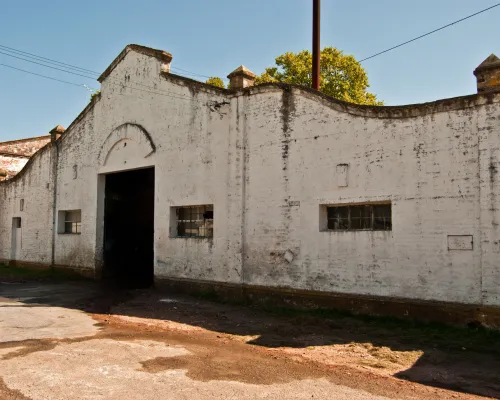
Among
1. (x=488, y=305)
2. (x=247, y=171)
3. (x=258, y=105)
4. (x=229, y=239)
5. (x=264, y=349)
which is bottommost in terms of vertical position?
(x=264, y=349)

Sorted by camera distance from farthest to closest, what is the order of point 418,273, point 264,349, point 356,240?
point 356,240
point 418,273
point 264,349

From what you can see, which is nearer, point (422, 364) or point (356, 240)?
point (422, 364)

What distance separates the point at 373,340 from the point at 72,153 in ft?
43.1

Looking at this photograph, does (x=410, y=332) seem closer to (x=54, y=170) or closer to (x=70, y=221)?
(x=70, y=221)

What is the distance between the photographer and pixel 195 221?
12.3 m

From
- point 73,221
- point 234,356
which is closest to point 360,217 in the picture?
point 234,356

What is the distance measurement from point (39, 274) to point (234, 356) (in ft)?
42.4

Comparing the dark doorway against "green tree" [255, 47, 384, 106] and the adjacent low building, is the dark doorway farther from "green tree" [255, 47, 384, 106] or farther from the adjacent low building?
"green tree" [255, 47, 384, 106]

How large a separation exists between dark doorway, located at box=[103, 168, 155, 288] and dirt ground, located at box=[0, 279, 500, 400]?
5568 millimetres

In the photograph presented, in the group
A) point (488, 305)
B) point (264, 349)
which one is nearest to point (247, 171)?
point (264, 349)

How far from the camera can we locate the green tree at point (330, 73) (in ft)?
86.4

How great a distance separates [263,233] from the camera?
1040 centimetres

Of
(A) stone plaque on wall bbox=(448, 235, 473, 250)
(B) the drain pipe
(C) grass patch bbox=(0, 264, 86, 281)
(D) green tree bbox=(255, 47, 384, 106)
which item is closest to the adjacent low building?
(A) stone plaque on wall bbox=(448, 235, 473, 250)

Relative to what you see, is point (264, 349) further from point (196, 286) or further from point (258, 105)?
point (258, 105)
